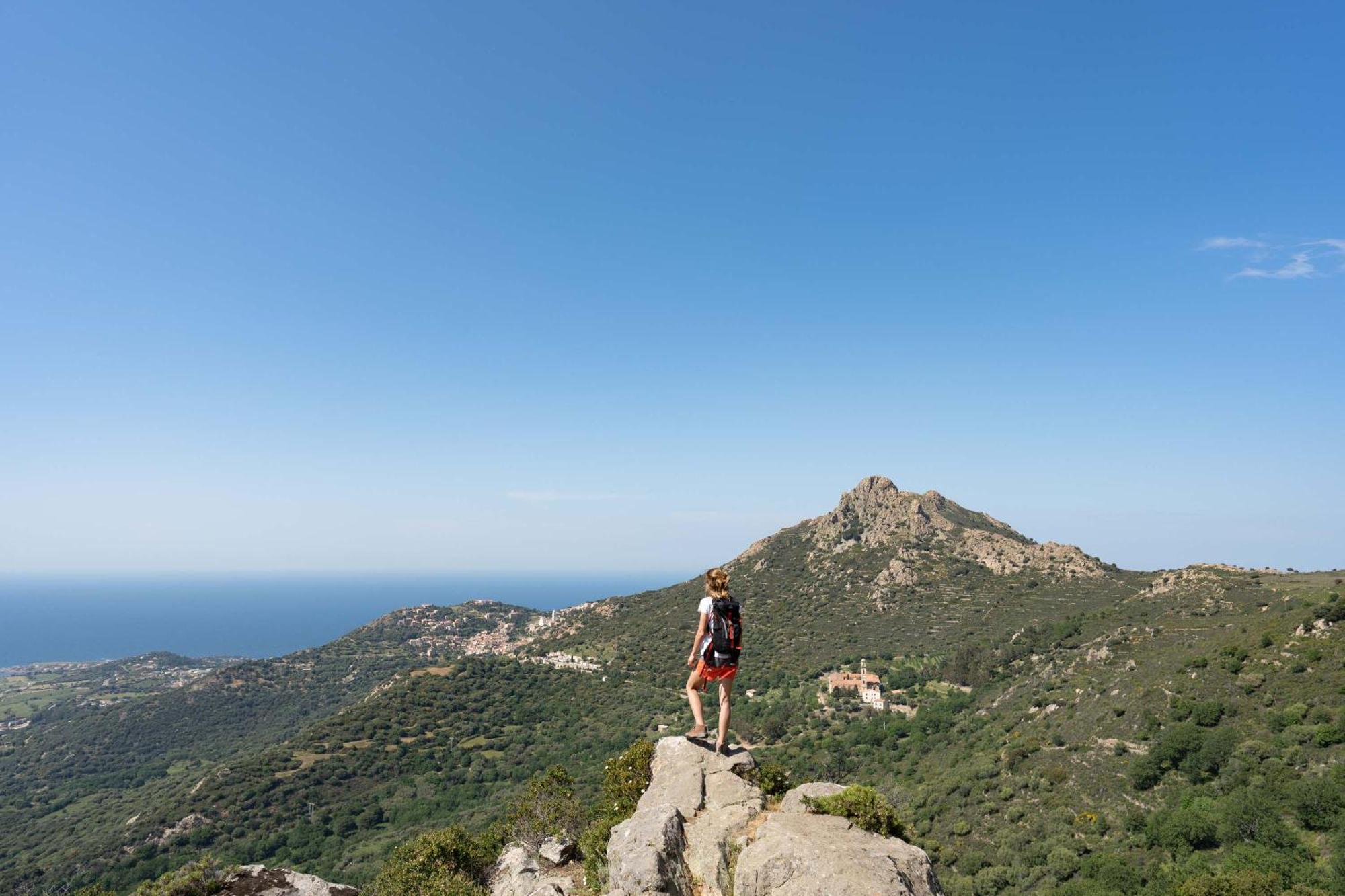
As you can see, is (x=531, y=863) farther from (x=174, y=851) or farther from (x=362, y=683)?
(x=362, y=683)

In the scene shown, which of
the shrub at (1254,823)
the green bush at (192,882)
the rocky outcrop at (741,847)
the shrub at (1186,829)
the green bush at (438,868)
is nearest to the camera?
the rocky outcrop at (741,847)

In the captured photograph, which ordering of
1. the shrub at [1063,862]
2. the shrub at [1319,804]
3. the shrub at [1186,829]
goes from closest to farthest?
the shrub at [1319,804], the shrub at [1186,829], the shrub at [1063,862]

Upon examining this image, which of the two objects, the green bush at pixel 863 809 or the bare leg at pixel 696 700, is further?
the bare leg at pixel 696 700

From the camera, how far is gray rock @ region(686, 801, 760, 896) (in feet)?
30.5

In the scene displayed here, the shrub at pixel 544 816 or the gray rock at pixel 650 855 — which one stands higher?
the gray rock at pixel 650 855

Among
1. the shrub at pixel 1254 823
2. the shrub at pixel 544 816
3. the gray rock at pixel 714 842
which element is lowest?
→ the shrub at pixel 1254 823

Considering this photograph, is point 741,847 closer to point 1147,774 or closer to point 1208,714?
point 1147,774

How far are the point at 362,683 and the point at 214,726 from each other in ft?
89.6

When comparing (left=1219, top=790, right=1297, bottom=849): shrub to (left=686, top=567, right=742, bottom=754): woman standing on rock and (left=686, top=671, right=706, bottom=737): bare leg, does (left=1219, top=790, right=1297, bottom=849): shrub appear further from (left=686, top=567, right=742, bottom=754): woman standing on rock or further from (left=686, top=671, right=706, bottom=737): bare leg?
(left=686, top=567, right=742, bottom=754): woman standing on rock

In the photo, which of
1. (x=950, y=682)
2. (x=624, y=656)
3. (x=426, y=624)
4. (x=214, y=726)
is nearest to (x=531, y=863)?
(x=950, y=682)

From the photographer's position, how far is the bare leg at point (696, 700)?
10.6m

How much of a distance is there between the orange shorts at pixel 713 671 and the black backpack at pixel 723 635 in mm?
57

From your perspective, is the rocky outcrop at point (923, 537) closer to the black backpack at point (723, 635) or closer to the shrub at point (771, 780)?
the shrub at point (771, 780)

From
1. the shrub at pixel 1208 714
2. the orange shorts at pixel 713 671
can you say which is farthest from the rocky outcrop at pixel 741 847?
the shrub at pixel 1208 714
